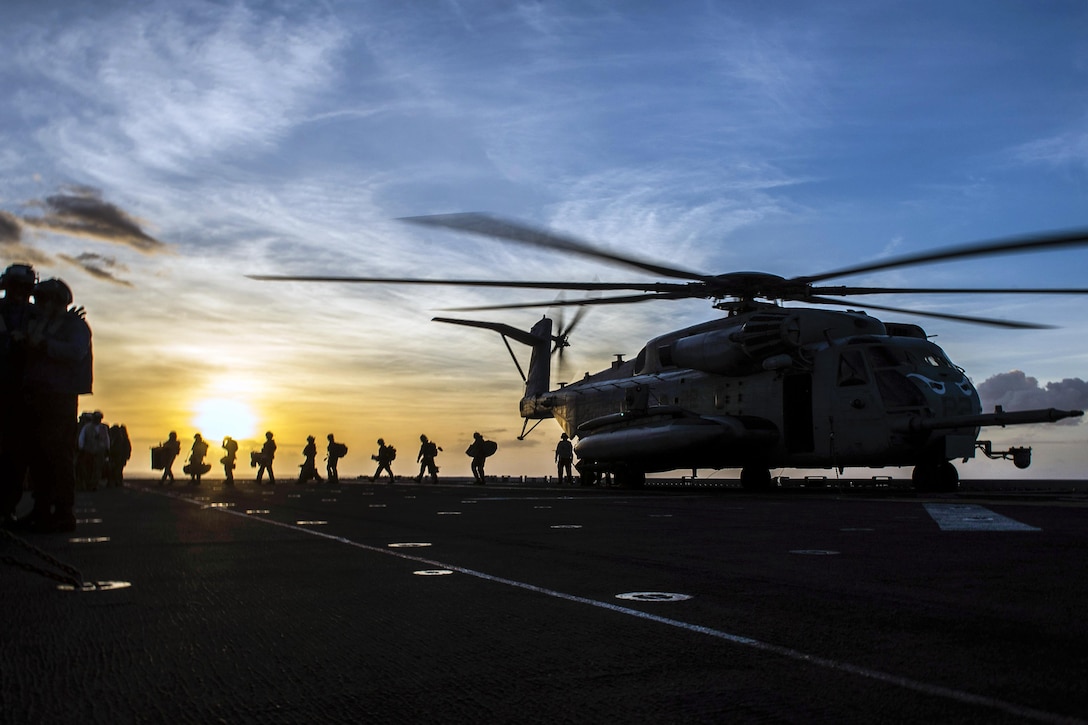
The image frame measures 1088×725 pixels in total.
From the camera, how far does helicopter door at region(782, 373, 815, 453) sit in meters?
20.4

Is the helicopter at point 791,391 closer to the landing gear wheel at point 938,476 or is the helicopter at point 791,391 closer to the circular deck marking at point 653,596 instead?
the landing gear wheel at point 938,476

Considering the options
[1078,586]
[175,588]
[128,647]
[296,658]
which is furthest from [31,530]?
[1078,586]

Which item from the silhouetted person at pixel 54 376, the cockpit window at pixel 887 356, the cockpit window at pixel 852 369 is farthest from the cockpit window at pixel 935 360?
the silhouetted person at pixel 54 376

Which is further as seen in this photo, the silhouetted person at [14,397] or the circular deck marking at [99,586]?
the silhouetted person at [14,397]

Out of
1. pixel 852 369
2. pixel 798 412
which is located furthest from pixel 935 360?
pixel 798 412

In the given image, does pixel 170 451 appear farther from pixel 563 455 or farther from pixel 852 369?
pixel 852 369

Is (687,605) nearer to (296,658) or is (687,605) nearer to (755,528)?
(296,658)

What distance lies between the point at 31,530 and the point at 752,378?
16.6 metres

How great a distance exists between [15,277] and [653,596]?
609 centimetres

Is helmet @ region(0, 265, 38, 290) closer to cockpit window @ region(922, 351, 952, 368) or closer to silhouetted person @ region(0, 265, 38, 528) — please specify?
silhouetted person @ region(0, 265, 38, 528)

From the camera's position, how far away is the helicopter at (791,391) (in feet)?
60.6

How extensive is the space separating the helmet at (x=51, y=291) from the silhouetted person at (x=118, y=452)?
27.1 meters

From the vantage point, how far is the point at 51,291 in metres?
7.25

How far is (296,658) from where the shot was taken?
3.15m
